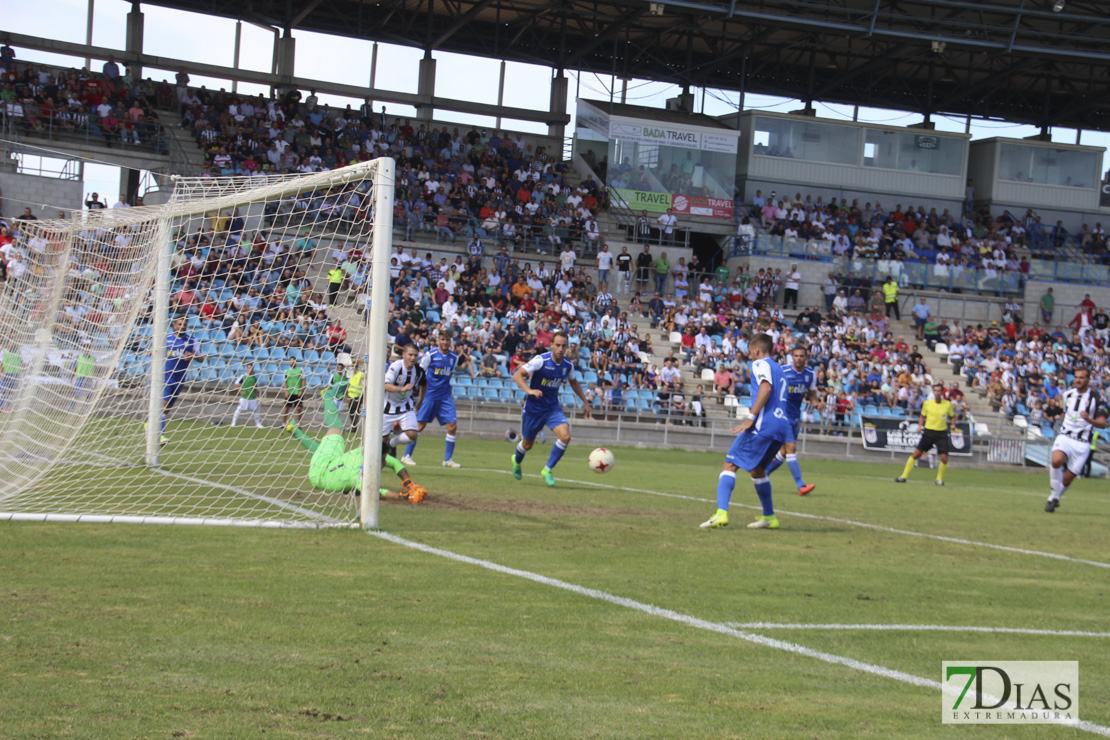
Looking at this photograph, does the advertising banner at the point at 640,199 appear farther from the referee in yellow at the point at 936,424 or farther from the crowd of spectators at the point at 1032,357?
the referee in yellow at the point at 936,424

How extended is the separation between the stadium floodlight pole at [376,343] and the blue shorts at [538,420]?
6.13 m

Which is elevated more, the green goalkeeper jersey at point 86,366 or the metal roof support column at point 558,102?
the metal roof support column at point 558,102

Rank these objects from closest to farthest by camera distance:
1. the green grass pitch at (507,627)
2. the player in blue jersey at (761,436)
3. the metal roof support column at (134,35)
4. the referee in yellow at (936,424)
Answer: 1. the green grass pitch at (507,627)
2. the player in blue jersey at (761,436)
3. the referee in yellow at (936,424)
4. the metal roof support column at (134,35)

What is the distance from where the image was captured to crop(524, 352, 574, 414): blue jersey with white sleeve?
1477cm

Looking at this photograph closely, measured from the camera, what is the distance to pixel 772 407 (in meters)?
11.1

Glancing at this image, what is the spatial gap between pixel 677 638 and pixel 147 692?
9.23 ft

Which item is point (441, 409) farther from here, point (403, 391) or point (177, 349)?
point (177, 349)

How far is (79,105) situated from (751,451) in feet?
95.9

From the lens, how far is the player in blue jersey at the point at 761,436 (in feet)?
35.6

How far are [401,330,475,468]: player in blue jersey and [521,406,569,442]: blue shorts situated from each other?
1640mm

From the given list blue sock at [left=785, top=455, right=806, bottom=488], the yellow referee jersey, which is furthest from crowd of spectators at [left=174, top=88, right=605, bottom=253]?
blue sock at [left=785, top=455, right=806, bottom=488]

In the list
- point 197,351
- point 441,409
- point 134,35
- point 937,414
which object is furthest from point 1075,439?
point 134,35

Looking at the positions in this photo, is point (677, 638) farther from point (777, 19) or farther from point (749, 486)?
point (777, 19)

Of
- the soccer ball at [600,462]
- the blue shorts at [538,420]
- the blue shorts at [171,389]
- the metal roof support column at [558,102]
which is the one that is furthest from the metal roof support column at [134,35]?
the soccer ball at [600,462]
